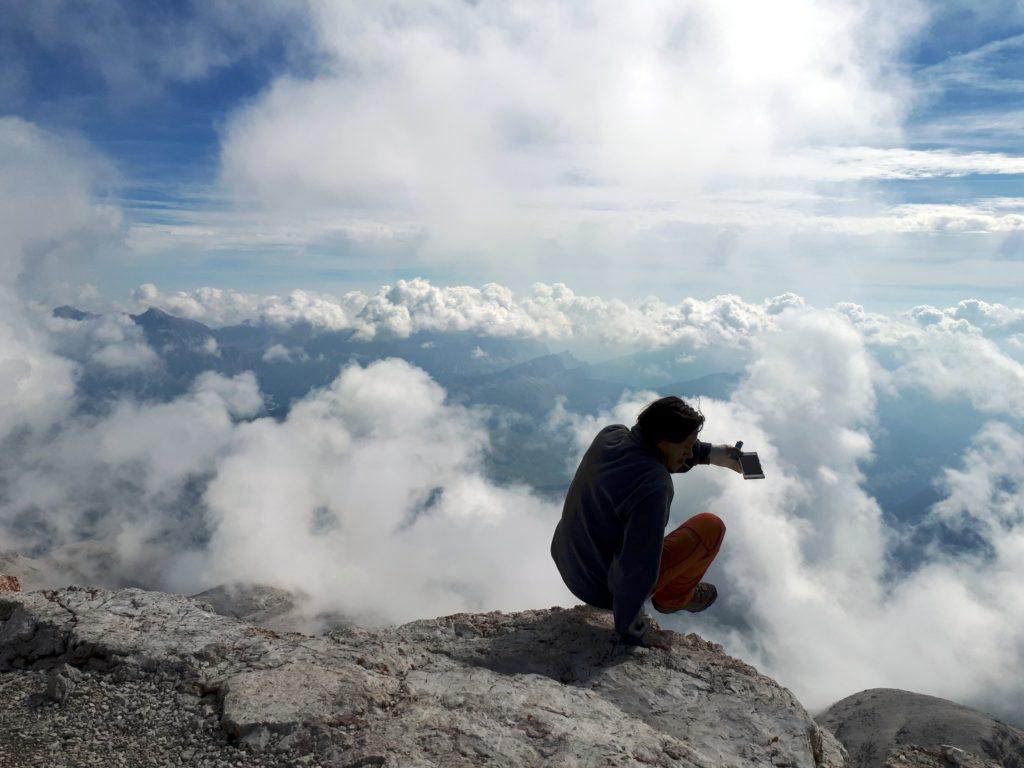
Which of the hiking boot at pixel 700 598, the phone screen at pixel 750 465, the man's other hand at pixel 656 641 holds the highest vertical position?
the phone screen at pixel 750 465

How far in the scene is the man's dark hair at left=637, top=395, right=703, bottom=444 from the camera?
5.64 m

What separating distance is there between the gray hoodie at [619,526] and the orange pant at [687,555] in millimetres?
493

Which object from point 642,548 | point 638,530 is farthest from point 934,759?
point 638,530

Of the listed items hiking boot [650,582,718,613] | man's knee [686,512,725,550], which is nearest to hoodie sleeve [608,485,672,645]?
man's knee [686,512,725,550]

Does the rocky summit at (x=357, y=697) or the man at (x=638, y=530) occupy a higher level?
the man at (x=638, y=530)

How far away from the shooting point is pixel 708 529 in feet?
20.7

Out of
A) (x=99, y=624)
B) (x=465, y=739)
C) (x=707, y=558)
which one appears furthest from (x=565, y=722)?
(x=99, y=624)

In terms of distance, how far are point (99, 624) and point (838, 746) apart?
7601 millimetres

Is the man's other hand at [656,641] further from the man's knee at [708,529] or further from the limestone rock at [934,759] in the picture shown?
the limestone rock at [934,759]

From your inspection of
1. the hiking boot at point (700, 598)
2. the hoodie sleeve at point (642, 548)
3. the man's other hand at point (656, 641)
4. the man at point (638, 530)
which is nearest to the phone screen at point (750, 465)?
the man at point (638, 530)

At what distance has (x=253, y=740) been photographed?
161 inches

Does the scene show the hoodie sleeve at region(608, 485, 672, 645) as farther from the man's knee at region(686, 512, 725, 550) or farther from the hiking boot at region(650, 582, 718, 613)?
the hiking boot at region(650, 582, 718, 613)

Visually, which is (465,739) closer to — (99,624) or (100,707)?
(100,707)

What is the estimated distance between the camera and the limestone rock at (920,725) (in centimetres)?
1901
